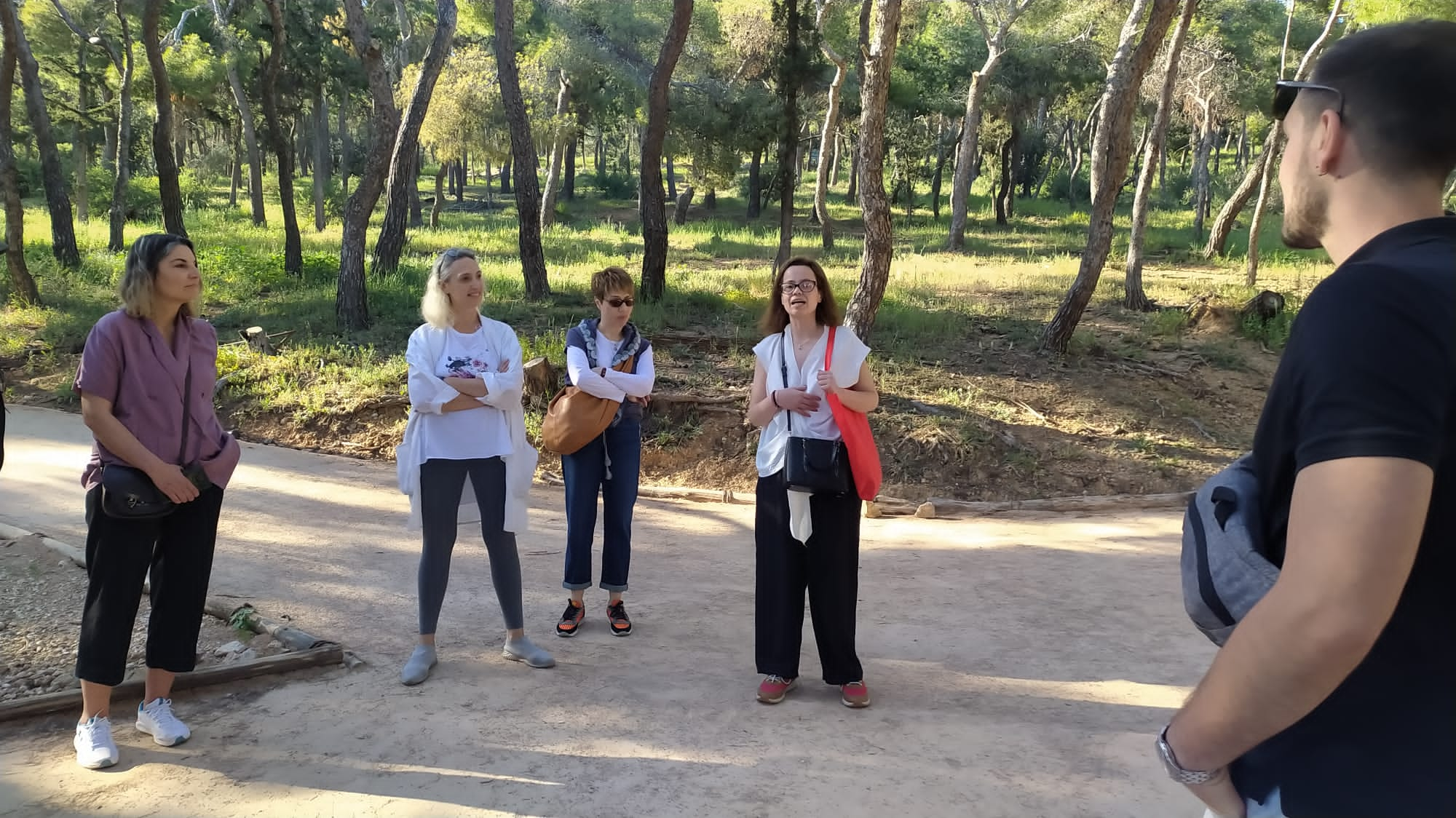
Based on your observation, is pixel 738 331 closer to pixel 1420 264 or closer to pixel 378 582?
pixel 378 582

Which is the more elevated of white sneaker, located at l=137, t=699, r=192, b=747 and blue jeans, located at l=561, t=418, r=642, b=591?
blue jeans, located at l=561, t=418, r=642, b=591

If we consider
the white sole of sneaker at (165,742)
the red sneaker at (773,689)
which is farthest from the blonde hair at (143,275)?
the red sneaker at (773,689)

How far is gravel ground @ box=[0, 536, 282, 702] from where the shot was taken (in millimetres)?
4367

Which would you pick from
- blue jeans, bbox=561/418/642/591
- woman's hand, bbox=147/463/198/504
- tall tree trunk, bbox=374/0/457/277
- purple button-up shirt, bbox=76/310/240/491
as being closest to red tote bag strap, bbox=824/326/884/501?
blue jeans, bbox=561/418/642/591

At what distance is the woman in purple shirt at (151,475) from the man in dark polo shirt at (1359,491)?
3.65m

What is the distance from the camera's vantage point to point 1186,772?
1293mm

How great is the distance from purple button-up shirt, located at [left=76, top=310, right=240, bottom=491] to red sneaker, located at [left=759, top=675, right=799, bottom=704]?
238 centimetres

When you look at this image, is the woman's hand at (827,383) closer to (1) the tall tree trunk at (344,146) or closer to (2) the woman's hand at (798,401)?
(2) the woman's hand at (798,401)

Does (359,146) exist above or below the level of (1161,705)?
above

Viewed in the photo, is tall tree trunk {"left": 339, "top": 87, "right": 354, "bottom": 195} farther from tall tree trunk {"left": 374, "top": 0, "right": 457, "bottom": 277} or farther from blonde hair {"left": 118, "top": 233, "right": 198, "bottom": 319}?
blonde hair {"left": 118, "top": 233, "right": 198, "bottom": 319}

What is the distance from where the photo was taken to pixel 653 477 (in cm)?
930

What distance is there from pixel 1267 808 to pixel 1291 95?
95cm

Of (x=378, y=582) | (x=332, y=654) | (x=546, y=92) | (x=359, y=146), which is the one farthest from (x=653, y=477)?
(x=359, y=146)

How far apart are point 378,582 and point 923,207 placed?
40.1 metres
